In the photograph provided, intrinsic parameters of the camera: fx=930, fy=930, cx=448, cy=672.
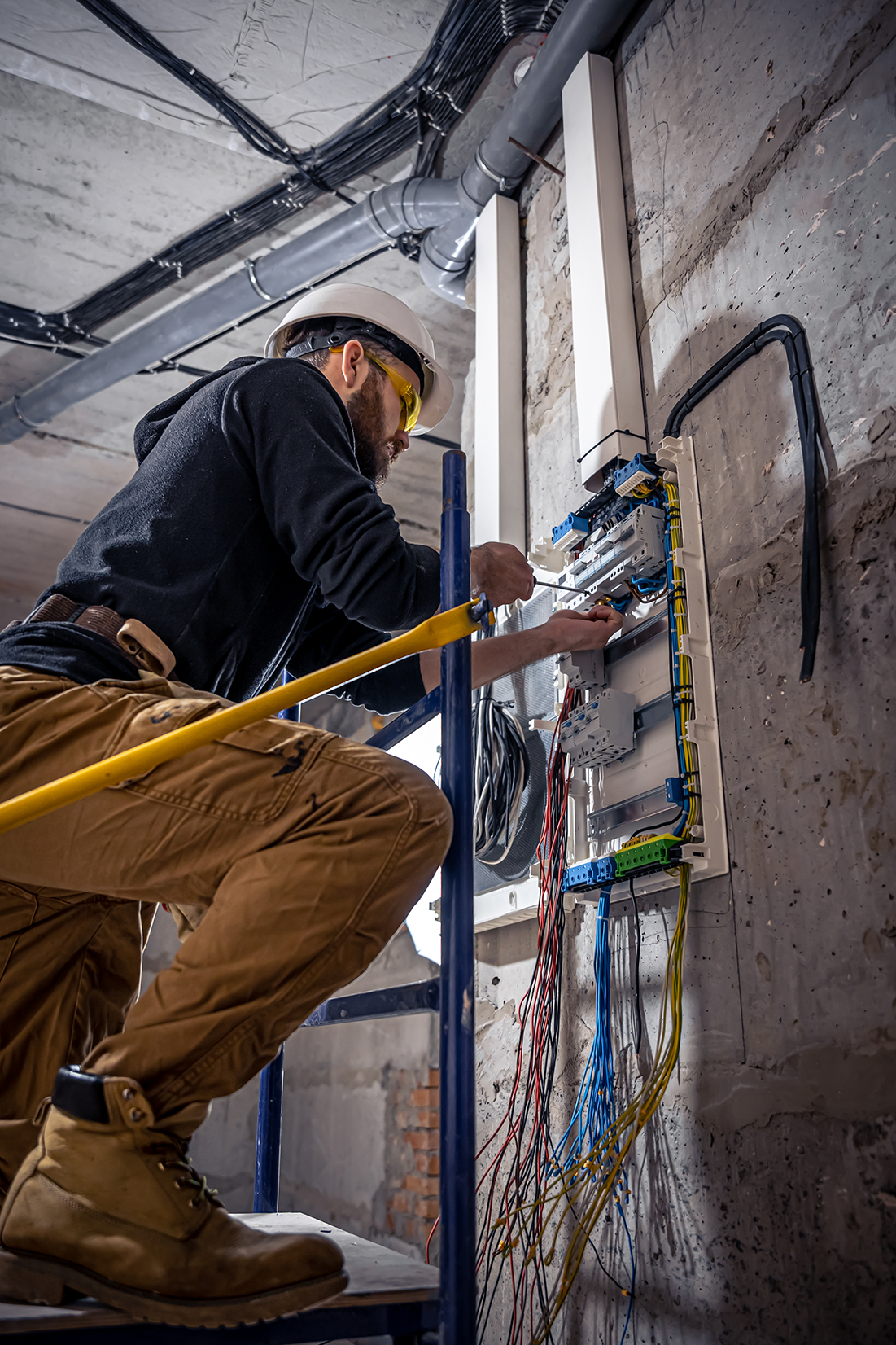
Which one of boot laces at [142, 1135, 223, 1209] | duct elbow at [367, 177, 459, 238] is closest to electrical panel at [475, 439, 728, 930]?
boot laces at [142, 1135, 223, 1209]

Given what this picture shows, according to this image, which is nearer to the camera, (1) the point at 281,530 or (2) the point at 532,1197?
(1) the point at 281,530

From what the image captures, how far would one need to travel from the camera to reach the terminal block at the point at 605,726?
149cm

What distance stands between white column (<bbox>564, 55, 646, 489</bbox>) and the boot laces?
124 centimetres

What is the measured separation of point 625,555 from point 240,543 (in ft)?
2.07

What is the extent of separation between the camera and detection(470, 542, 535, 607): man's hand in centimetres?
150

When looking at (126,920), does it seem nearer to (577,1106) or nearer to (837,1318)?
(577,1106)

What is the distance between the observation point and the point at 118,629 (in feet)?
3.77

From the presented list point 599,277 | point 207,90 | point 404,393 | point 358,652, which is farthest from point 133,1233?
point 207,90

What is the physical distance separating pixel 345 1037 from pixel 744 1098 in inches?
147

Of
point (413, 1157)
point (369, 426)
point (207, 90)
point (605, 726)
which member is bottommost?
point (413, 1157)

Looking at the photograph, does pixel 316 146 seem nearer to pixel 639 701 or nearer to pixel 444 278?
pixel 444 278

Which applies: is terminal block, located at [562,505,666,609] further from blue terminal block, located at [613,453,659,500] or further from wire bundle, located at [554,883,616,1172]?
wire bundle, located at [554,883,616,1172]

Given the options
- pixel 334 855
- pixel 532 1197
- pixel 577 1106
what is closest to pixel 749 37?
pixel 334 855

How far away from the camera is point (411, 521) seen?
4.44 metres
